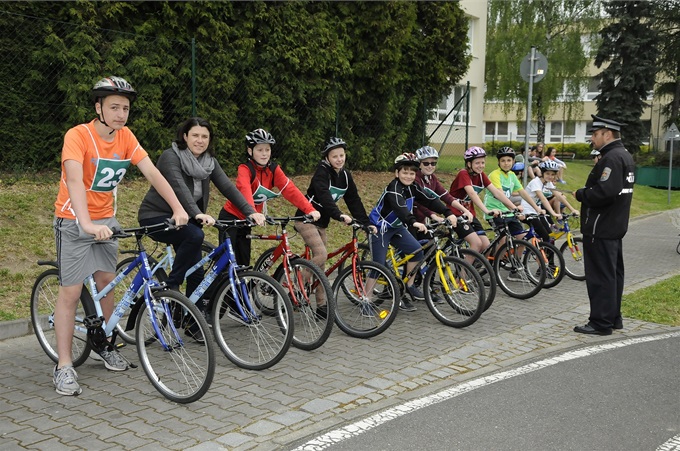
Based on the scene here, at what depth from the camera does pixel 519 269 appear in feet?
28.3

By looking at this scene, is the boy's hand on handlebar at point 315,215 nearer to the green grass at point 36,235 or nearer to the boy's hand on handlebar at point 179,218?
the boy's hand on handlebar at point 179,218

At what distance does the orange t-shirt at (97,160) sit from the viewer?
471 cm

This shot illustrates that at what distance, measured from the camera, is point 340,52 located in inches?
594

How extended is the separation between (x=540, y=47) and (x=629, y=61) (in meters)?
5.02

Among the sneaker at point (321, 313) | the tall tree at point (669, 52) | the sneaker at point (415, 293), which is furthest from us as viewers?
the tall tree at point (669, 52)

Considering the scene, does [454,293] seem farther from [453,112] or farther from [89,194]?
[453,112]

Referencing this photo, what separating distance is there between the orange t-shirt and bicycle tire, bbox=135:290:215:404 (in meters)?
0.83

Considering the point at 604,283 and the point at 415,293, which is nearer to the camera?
the point at 604,283

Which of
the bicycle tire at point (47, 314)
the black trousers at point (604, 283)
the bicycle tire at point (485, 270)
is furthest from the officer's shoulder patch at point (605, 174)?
the bicycle tire at point (47, 314)

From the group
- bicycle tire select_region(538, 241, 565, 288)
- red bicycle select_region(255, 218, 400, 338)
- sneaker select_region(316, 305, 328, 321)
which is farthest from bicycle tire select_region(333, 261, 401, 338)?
bicycle tire select_region(538, 241, 565, 288)

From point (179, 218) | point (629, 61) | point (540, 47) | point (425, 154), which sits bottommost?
point (179, 218)

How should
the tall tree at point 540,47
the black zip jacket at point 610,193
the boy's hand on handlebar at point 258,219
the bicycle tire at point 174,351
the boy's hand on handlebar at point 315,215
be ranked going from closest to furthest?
1. the bicycle tire at point 174,351
2. the boy's hand on handlebar at point 258,219
3. the boy's hand on handlebar at point 315,215
4. the black zip jacket at point 610,193
5. the tall tree at point 540,47

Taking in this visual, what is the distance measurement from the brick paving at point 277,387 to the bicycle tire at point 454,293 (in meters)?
0.14

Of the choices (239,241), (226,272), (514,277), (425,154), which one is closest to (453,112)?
(514,277)
